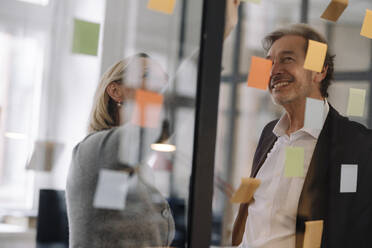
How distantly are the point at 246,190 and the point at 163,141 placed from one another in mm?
452

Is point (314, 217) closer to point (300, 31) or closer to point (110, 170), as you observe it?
point (300, 31)

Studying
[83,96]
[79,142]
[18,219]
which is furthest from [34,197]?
[83,96]

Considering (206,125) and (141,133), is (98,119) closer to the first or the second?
(141,133)

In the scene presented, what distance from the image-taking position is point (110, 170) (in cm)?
122

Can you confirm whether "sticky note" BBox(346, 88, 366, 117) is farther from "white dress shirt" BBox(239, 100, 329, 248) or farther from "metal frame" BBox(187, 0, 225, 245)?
"metal frame" BBox(187, 0, 225, 245)

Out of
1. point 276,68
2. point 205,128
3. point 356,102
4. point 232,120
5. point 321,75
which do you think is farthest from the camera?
point 356,102

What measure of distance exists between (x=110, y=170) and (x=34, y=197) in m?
0.23

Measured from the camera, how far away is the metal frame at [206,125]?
1.40 meters

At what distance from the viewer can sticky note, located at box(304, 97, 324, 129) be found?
1714mm

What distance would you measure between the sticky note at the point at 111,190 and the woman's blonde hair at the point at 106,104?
144 millimetres

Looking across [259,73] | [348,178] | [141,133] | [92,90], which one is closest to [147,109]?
[141,133]

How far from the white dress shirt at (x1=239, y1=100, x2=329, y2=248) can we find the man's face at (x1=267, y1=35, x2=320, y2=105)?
104 millimetres

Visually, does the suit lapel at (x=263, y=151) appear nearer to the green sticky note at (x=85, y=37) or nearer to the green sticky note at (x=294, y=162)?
the green sticky note at (x=294, y=162)

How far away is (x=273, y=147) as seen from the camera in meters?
1.65
